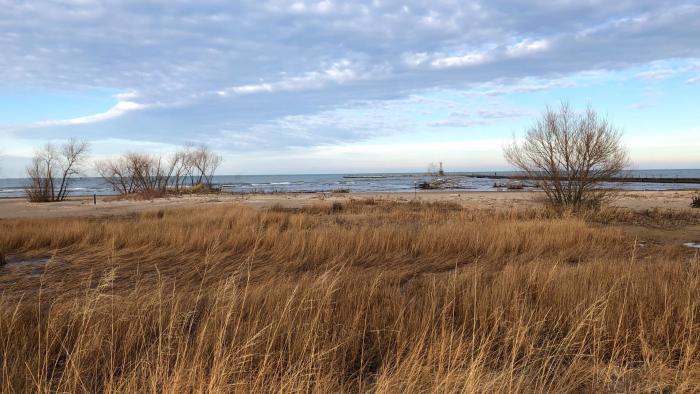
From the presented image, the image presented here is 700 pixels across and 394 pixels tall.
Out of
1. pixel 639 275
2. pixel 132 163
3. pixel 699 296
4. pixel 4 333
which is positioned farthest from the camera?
pixel 132 163

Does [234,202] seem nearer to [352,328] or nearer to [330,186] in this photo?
[352,328]

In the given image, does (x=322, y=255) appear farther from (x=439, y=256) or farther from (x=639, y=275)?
(x=639, y=275)

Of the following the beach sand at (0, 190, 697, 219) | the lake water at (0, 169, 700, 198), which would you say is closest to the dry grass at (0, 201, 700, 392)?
the lake water at (0, 169, 700, 198)

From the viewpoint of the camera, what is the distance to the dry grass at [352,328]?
3020 millimetres

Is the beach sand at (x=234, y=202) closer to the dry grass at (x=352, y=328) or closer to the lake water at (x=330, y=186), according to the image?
the lake water at (x=330, y=186)

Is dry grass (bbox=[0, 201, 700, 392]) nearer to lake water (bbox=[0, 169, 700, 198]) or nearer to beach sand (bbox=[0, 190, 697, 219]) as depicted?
lake water (bbox=[0, 169, 700, 198])

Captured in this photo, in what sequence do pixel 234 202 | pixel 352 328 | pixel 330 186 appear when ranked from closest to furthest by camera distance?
pixel 352 328 < pixel 234 202 < pixel 330 186

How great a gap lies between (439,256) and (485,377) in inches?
230

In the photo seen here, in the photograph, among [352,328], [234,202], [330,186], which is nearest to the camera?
[352,328]

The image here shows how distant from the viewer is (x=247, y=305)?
451 cm

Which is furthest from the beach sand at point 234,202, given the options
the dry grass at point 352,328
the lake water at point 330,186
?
the dry grass at point 352,328

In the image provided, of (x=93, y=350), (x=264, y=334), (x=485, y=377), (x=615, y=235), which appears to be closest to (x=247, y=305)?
(x=264, y=334)

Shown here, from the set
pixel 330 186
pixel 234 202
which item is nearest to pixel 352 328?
pixel 234 202

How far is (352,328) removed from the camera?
391 cm
